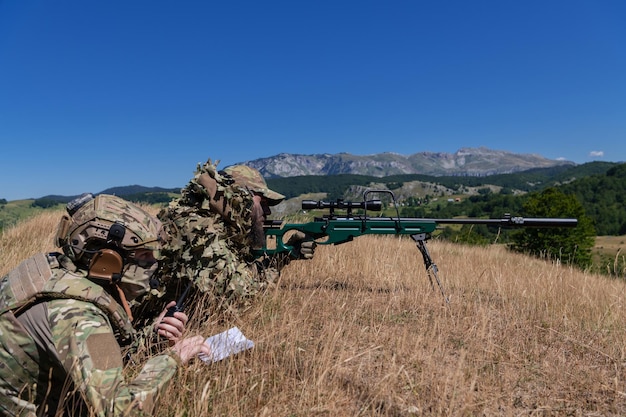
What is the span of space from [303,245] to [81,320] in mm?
4011

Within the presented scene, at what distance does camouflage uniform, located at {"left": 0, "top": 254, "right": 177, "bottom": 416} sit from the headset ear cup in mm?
104

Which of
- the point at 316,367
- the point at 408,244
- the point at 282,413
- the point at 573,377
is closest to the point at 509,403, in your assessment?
the point at 573,377

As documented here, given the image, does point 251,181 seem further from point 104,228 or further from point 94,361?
point 94,361

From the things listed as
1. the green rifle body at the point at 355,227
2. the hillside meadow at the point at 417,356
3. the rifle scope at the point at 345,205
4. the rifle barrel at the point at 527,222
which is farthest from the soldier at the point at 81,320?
the rifle barrel at the point at 527,222

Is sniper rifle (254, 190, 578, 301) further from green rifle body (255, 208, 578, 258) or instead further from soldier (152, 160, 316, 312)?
soldier (152, 160, 316, 312)

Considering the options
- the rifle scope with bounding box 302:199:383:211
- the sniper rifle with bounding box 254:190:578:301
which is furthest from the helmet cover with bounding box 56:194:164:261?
the rifle scope with bounding box 302:199:383:211

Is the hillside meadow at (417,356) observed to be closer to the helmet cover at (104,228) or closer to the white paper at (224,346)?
the white paper at (224,346)

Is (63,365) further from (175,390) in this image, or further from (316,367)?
(316,367)

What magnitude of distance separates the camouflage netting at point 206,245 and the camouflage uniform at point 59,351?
144cm

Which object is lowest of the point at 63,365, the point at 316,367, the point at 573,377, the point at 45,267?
the point at 573,377

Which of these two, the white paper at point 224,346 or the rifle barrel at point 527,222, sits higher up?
the rifle barrel at point 527,222

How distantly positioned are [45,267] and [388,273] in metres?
5.33

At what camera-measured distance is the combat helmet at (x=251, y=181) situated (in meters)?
5.80

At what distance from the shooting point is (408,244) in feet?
35.7
